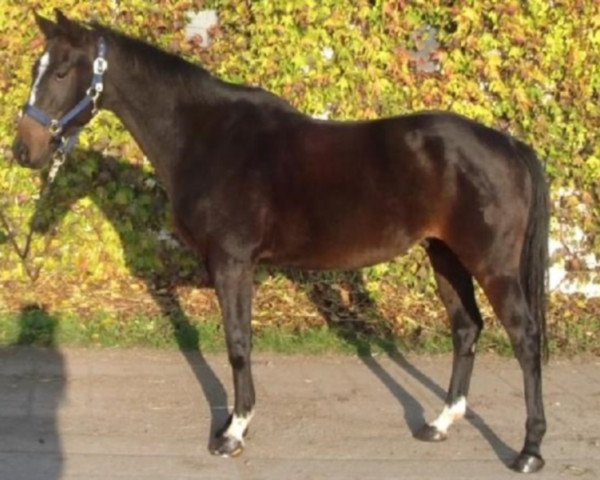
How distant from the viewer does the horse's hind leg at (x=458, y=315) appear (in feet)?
21.8

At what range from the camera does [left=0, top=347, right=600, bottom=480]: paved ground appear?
596 centimetres

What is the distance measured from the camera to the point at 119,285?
9.12 meters

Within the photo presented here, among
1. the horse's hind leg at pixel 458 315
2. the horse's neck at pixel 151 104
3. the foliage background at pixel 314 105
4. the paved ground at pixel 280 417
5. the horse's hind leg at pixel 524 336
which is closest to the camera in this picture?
the paved ground at pixel 280 417

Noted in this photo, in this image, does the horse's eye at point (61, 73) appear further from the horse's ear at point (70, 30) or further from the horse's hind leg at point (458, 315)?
the horse's hind leg at point (458, 315)

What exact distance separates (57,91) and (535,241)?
262 centimetres

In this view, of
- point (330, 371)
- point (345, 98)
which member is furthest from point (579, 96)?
point (330, 371)

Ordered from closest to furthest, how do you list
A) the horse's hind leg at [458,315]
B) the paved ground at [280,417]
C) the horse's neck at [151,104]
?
the paved ground at [280,417] < the horse's neck at [151,104] < the horse's hind leg at [458,315]

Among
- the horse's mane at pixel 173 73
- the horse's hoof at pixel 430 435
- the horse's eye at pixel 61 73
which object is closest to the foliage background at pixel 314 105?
the horse's hoof at pixel 430 435

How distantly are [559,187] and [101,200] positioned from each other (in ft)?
11.5

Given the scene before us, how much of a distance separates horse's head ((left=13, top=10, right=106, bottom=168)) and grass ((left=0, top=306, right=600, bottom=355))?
217cm

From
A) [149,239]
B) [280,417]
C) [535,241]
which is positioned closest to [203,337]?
[149,239]

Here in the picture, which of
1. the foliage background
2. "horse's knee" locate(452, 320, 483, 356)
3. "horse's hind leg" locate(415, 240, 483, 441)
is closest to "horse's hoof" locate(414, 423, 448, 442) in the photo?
"horse's hind leg" locate(415, 240, 483, 441)

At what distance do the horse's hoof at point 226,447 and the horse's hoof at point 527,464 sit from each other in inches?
55.1

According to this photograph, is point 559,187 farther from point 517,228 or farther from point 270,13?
point 517,228
